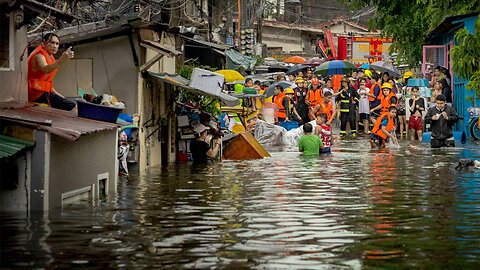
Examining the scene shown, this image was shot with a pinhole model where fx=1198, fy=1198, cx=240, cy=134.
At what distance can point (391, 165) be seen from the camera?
25.8m

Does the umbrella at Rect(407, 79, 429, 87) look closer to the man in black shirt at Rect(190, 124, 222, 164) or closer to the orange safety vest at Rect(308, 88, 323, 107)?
the orange safety vest at Rect(308, 88, 323, 107)

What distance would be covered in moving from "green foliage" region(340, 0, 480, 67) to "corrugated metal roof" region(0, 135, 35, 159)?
24.2 meters

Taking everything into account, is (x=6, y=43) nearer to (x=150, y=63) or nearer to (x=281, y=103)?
(x=150, y=63)

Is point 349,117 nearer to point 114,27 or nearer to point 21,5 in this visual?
point 114,27

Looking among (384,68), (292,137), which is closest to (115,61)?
(292,137)

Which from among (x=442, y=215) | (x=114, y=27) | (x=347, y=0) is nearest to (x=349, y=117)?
(x=347, y=0)

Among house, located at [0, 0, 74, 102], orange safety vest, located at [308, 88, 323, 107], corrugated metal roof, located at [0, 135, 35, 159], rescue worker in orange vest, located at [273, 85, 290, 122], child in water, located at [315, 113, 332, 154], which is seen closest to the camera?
corrugated metal roof, located at [0, 135, 35, 159]

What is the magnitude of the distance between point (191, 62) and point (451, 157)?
950cm

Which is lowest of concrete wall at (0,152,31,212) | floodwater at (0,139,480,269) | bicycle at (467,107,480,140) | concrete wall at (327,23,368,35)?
floodwater at (0,139,480,269)

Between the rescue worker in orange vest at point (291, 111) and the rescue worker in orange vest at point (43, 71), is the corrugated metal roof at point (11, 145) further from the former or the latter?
the rescue worker in orange vest at point (291, 111)

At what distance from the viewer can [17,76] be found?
61.3 feet

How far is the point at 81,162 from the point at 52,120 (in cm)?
101

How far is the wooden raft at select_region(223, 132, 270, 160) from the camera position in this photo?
94.5 feet

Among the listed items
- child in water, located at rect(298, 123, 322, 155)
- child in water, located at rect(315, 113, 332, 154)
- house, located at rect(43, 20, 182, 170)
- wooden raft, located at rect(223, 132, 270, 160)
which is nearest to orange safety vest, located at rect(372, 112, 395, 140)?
child in water, located at rect(315, 113, 332, 154)
